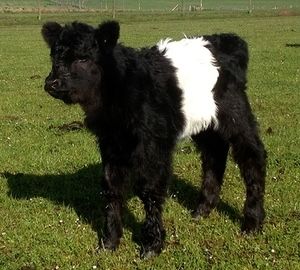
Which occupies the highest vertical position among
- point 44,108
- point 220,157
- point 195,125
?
point 195,125

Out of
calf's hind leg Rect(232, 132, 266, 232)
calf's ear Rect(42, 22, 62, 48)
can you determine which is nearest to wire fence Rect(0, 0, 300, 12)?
calf's hind leg Rect(232, 132, 266, 232)

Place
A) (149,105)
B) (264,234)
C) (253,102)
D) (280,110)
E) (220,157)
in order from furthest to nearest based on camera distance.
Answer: (253,102), (280,110), (220,157), (264,234), (149,105)

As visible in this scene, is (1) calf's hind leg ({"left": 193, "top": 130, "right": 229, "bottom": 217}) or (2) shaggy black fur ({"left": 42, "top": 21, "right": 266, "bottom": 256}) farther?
(1) calf's hind leg ({"left": 193, "top": 130, "right": 229, "bottom": 217})

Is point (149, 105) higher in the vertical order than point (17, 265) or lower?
higher

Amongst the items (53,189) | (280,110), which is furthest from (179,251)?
(280,110)

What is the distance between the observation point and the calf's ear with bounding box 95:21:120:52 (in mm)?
5660

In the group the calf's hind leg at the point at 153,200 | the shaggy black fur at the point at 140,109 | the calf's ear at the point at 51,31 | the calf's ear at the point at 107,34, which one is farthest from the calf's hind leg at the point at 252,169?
the calf's ear at the point at 51,31

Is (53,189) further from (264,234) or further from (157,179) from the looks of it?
(264,234)

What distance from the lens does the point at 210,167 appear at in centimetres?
779

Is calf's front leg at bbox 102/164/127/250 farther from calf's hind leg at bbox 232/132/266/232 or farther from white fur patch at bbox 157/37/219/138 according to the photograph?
calf's hind leg at bbox 232/132/266/232

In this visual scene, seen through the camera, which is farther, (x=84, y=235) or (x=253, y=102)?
(x=253, y=102)

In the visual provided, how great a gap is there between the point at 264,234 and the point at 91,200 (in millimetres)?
2754

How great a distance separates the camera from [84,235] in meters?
7.02

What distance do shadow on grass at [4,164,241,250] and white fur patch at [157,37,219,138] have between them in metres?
1.45
